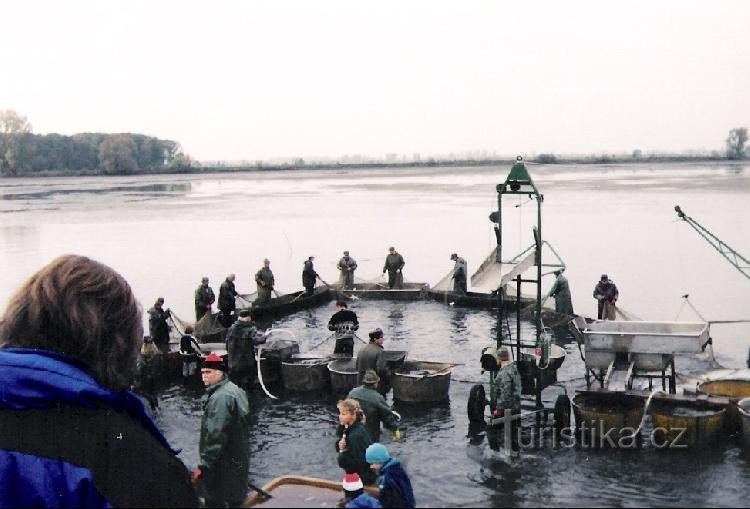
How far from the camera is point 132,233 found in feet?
172

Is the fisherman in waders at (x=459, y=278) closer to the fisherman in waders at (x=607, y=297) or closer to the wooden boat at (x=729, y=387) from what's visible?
the fisherman in waders at (x=607, y=297)

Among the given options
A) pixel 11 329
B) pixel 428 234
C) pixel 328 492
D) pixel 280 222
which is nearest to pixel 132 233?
pixel 280 222

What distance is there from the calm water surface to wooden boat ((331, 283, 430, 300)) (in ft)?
2.50

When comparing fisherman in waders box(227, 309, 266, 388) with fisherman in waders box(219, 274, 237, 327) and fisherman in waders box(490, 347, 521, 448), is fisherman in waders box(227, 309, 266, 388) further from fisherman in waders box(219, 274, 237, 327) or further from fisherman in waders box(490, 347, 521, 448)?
fisherman in waders box(219, 274, 237, 327)

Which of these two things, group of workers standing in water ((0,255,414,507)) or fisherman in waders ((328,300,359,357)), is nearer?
group of workers standing in water ((0,255,414,507))

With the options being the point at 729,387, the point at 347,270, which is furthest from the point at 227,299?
the point at 729,387

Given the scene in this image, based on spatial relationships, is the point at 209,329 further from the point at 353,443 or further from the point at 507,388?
the point at 353,443

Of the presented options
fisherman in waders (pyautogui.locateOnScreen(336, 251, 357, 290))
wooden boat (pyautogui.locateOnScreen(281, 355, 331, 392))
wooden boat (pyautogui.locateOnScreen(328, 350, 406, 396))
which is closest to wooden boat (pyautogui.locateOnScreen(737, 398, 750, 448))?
wooden boat (pyautogui.locateOnScreen(328, 350, 406, 396))

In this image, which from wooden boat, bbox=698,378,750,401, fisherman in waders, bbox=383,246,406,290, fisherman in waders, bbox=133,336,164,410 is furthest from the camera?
fisherman in waders, bbox=383,246,406,290

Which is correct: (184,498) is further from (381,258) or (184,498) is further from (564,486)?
(381,258)

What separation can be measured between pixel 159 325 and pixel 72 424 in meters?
14.4

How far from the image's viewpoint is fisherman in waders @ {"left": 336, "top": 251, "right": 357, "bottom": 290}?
2508cm

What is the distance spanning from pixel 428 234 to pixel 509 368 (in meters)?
38.9

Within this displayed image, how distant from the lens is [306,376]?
44.6ft
